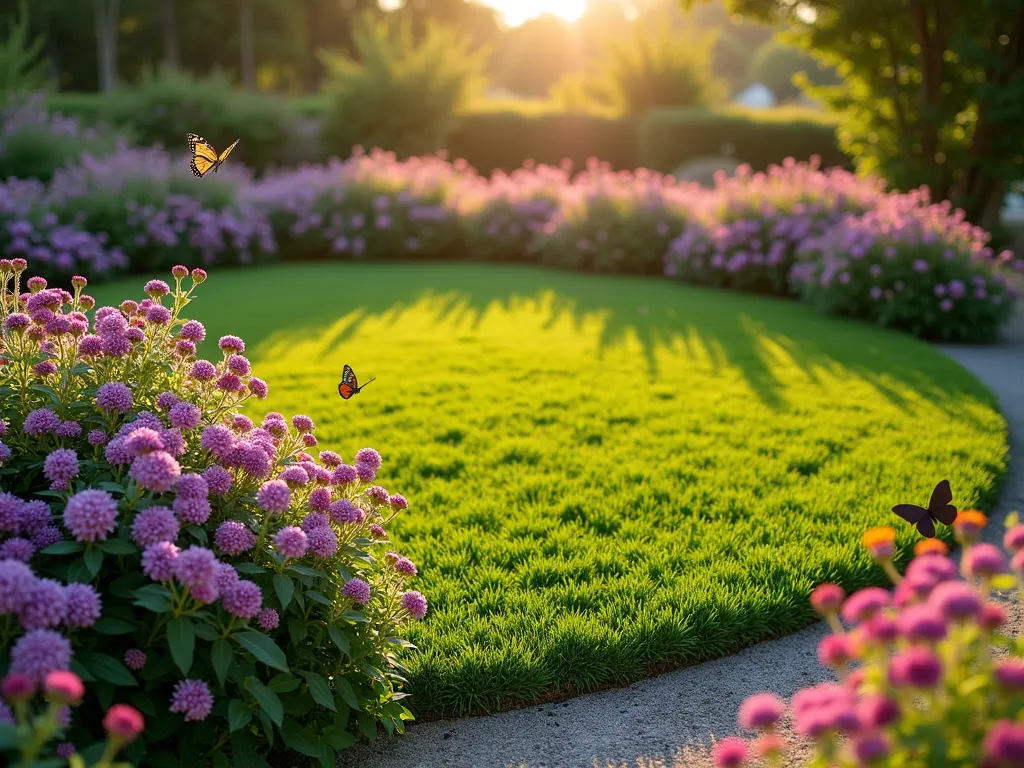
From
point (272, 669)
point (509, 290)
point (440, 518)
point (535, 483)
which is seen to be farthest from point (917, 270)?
point (272, 669)

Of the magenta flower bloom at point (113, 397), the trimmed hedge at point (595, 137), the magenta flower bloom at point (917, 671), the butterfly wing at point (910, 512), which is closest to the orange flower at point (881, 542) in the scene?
the magenta flower bloom at point (917, 671)

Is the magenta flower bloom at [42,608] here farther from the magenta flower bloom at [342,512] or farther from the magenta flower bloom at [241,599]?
the magenta flower bloom at [342,512]

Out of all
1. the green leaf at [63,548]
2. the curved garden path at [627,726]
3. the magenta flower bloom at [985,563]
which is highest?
the magenta flower bloom at [985,563]

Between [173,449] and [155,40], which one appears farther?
[155,40]

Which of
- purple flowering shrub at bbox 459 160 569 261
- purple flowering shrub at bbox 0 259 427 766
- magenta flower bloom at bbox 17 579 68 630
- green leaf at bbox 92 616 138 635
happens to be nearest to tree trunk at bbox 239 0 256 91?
purple flowering shrub at bbox 459 160 569 261

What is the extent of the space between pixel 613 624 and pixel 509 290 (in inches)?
292

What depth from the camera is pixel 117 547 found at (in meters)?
2.04

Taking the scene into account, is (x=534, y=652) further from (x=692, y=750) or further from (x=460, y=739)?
A: (x=692, y=750)

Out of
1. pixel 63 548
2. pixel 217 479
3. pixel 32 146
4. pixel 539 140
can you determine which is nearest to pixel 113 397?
pixel 217 479

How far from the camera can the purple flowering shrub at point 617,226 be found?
40.6 feet

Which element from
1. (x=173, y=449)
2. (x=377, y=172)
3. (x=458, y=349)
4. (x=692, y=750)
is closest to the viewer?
(x=173, y=449)

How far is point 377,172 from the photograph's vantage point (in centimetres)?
1437

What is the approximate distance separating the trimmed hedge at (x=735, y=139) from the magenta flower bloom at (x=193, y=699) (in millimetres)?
21918

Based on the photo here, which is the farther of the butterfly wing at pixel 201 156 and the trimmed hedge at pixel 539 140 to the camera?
the trimmed hedge at pixel 539 140
